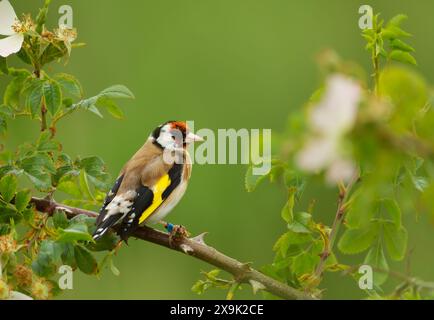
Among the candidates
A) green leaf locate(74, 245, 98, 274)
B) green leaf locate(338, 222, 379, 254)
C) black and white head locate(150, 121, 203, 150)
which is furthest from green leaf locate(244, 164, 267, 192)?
black and white head locate(150, 121, 203, 150)

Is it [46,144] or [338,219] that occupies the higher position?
[46,144]

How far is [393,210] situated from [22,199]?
0.69 metres

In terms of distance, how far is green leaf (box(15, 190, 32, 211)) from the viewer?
1.63 m

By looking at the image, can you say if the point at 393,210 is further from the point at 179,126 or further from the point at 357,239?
the point at 179,126

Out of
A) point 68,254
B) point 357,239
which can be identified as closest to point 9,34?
point 68,254

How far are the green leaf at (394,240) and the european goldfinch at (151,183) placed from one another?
0.61 metres

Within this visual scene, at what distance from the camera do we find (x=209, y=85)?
5.59m

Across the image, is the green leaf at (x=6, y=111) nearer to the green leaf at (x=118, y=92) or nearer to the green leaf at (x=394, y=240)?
the green leaf at (x=118, y=92)

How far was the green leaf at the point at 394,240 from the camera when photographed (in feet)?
5.03

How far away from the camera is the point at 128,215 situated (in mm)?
2123

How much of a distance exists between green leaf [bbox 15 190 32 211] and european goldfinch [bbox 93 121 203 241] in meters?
0.22

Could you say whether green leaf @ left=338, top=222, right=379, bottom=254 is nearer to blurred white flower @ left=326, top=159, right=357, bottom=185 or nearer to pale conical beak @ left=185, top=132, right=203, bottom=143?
blurred white flower @ left=326, top=159, right=357, bottom=185

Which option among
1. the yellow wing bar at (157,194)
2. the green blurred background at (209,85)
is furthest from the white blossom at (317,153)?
the green blurred background at (209,85)

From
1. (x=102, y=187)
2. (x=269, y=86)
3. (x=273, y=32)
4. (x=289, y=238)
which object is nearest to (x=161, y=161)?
(x=102, y=187)
